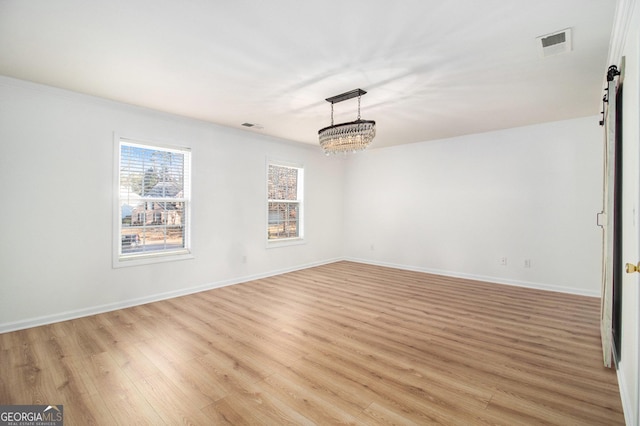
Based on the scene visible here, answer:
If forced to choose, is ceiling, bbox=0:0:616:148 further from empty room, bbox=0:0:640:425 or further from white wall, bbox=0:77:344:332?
white wall, bbox=0:77:344:332

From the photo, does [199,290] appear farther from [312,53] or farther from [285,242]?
[312,53]

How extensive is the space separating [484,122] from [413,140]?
4.66 ft

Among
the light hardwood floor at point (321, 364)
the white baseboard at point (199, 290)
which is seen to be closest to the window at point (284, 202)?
the white baseboard at point (199, 290)

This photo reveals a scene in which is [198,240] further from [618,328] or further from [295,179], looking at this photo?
[618,328]

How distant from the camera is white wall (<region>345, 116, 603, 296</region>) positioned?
14.7ft

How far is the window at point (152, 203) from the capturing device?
3.96 meters

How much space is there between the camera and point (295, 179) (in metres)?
6.37

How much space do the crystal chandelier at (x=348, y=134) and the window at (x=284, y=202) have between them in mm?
2446

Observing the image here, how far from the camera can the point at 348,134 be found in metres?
3.37

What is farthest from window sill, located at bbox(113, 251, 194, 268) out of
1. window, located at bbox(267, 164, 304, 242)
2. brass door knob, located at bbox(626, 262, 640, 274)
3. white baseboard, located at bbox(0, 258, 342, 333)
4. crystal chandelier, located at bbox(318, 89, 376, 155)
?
brass door knob, located at bbox(626, 262, 640, 274)

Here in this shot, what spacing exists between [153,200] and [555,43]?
469 cm

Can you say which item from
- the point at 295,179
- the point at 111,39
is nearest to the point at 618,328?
the point at 111,39

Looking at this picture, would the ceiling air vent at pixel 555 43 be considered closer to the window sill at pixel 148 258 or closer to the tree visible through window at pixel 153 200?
the tree visible through window at pixel 153 200
